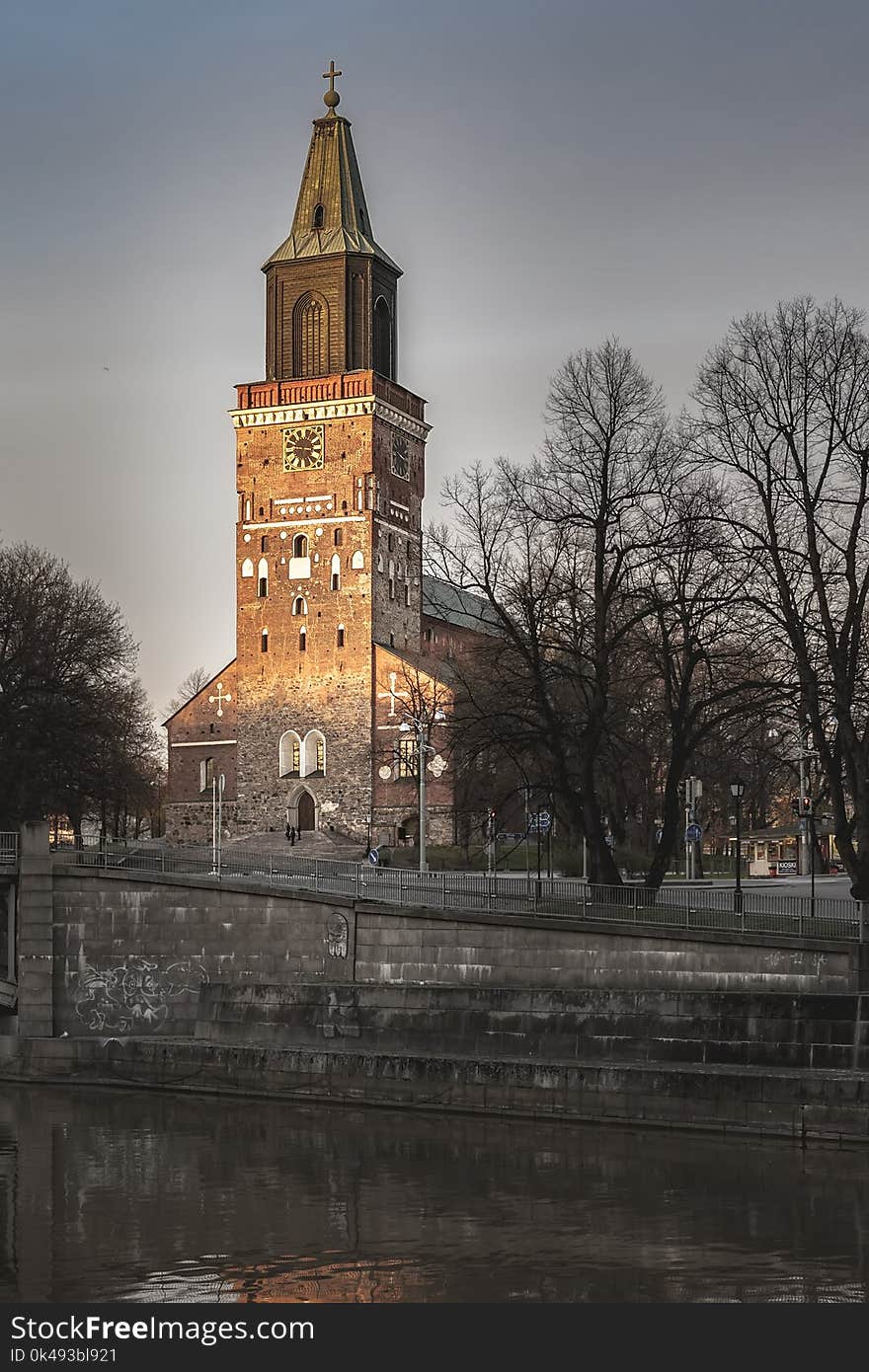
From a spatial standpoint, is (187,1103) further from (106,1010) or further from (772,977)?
(772,977)

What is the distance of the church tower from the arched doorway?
0.10m

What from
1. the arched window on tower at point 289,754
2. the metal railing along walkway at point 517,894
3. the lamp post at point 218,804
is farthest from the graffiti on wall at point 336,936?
the arched window on tower at point 289,754

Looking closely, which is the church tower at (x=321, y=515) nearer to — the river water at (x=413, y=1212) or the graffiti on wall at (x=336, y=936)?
the graffiti on wall at (x=336, y=936)

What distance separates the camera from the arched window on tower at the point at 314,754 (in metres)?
91.0

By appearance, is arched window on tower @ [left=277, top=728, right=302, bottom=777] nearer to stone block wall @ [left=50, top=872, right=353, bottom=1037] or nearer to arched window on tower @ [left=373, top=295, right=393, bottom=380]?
arched window on tower @ [left=373, top=295, right=393, bottom=380]

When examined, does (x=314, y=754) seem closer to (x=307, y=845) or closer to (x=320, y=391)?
(x=307, y=845)

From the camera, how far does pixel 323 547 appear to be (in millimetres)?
91812

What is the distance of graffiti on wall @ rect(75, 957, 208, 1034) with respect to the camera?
4391 cm

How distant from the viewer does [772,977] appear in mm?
35562

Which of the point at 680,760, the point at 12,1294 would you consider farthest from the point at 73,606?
the point at 12,1294

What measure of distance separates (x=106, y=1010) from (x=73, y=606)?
2614 centimetres

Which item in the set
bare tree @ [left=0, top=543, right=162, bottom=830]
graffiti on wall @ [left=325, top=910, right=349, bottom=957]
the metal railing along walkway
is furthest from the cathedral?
graffiti on wall @ [left=325, top=910, right=349, bottom=957]

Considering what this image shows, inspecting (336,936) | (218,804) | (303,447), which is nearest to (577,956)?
(336,936)

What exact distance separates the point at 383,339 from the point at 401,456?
592 centimetres
